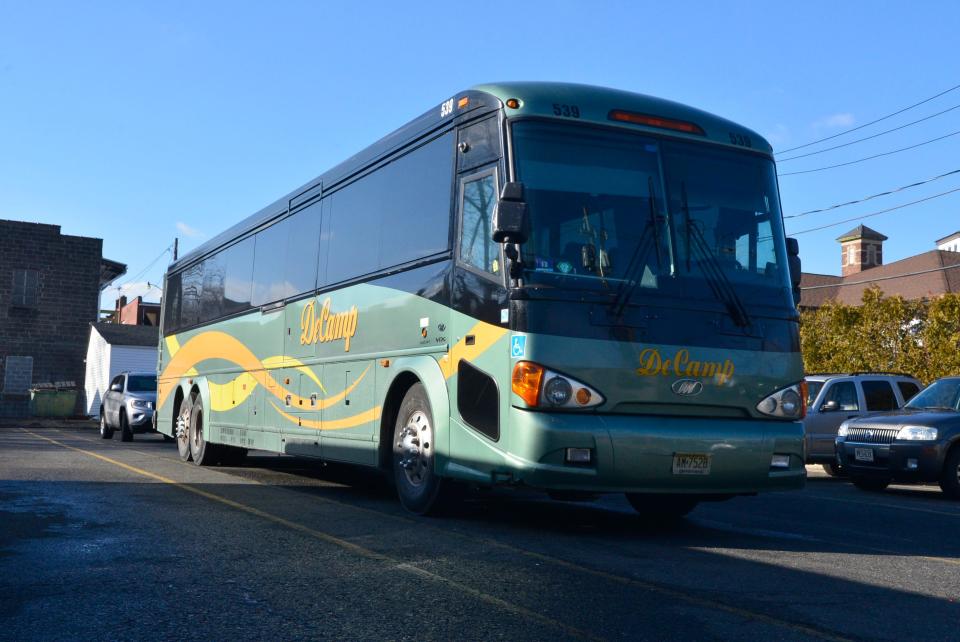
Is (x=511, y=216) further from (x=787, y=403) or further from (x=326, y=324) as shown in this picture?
(x=326, y=324)

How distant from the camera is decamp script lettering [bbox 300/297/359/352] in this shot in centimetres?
1102

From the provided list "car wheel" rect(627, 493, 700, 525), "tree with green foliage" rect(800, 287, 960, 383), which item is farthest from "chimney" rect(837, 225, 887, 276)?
"car wheel" rect(627, 493, 700, 525)

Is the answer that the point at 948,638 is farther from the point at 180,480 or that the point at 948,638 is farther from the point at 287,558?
the point at 180,480

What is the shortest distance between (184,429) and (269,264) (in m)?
4.67

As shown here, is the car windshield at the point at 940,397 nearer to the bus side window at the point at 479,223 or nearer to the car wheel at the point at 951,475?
the car wheel at the point at 951,475

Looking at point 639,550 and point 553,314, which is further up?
point 553,314

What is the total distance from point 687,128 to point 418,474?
3.82 metres

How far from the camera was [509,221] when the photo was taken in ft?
24.8

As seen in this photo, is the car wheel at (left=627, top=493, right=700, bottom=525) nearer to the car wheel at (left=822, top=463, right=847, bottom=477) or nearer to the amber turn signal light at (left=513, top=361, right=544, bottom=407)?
the amber turn signal light at (left=513, top=361, right=544, bottom=407)

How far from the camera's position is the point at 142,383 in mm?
27812

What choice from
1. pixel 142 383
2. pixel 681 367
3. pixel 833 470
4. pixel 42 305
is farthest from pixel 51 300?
pixel 681 367

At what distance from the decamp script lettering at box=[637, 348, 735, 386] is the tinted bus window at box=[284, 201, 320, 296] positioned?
220 inches

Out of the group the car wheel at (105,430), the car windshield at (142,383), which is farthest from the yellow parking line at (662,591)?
the car wheel at (105,430)

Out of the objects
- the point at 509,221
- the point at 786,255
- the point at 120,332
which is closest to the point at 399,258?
the point at 509,221
